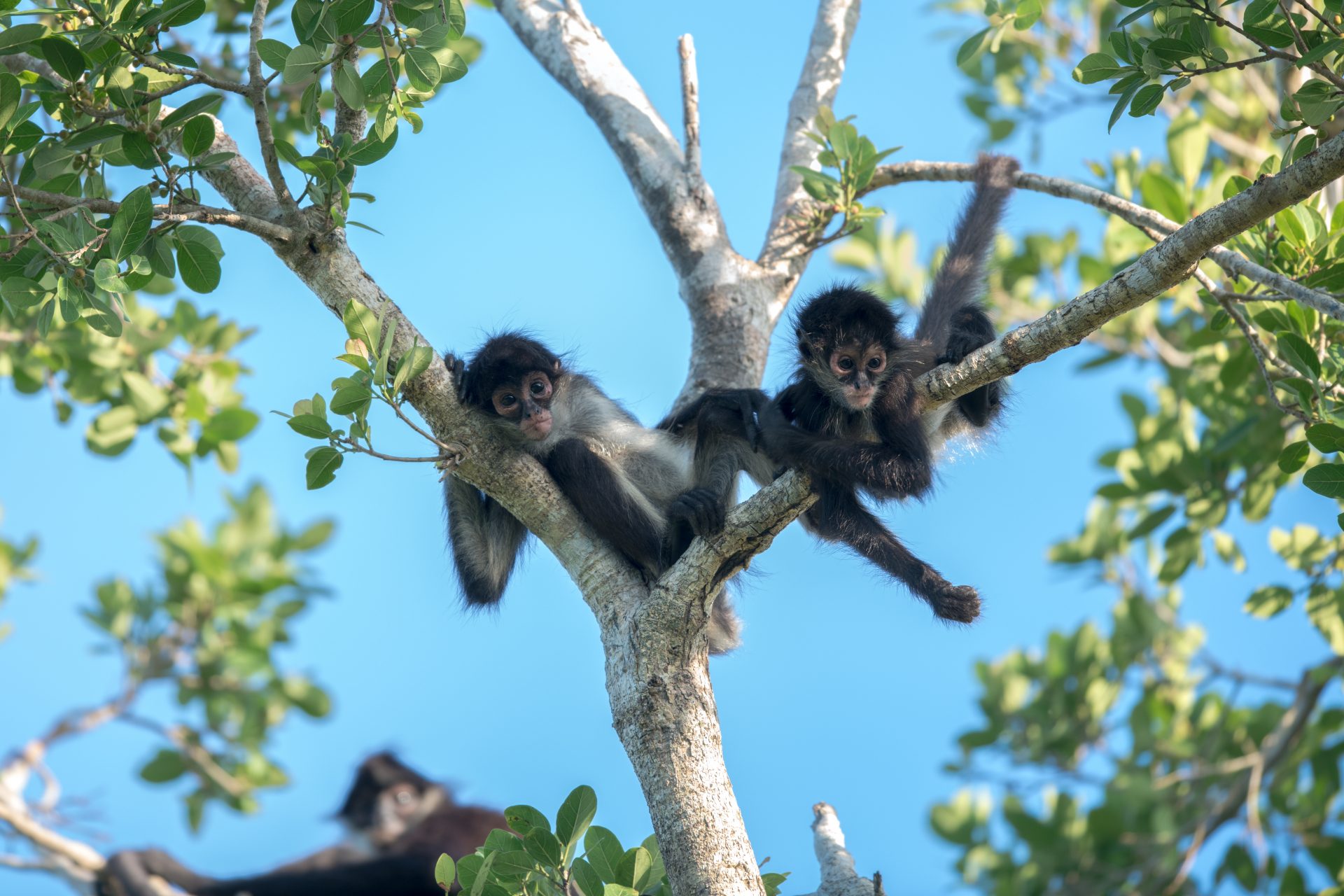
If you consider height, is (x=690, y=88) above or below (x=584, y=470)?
above

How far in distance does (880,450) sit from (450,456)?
1451 mm

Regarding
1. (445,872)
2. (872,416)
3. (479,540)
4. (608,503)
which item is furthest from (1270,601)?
(445,872)

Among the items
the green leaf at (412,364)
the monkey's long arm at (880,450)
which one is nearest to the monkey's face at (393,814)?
the monkey's long arm at (880,450)

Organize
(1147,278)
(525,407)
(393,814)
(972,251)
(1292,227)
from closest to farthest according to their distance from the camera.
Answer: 1. (1147,278)
2. (1292,227)
3. (525,407)
4. (972,251)
5. (393,814)

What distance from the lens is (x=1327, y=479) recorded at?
2861 millimetres

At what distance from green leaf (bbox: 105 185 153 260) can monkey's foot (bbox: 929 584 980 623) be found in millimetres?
2811

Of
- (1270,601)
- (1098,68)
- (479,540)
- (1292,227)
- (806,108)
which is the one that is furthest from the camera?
(806,108)

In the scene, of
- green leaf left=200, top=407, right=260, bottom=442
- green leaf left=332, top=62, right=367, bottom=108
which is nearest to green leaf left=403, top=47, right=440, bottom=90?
green leaf left=332, top=62, right=367, bottom=108

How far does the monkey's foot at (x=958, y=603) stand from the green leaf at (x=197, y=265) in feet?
8.57

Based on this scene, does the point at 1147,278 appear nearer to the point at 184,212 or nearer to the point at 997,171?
the point at 997,171

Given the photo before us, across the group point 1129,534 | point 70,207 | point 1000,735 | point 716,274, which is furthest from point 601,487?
point 1000,735

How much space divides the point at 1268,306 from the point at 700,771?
8.00 ft

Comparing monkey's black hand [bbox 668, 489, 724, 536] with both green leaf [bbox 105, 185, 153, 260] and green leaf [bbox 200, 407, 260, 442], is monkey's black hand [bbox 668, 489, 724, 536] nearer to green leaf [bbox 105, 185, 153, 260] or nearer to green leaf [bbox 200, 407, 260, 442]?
green leaf [bbox 105, 185, 153, 260]

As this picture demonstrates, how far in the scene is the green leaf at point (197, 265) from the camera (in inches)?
126
